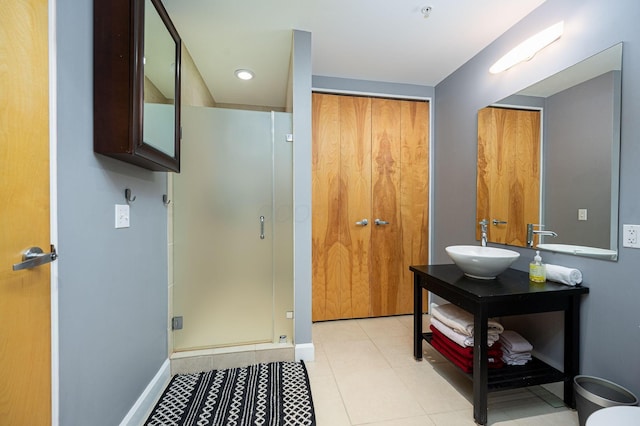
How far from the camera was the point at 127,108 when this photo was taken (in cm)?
109

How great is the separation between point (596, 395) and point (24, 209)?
2487 millimetres

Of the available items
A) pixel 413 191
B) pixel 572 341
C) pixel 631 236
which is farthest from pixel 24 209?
pixel 413 191

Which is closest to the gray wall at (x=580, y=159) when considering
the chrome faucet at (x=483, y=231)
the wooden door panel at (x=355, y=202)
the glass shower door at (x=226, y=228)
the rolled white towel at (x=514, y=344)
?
the chrome faucet at (x=483, y=231)

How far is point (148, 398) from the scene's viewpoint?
1.51 metres

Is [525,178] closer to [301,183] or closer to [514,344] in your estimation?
[514,344]

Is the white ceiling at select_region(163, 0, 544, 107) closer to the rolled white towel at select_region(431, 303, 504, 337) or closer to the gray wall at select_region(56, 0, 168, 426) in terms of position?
the gray wall at select_region(56, 0, 168, 426)

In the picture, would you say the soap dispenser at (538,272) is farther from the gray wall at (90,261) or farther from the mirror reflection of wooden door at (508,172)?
the gray wall at (90,261)

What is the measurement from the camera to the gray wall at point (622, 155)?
4.19ft

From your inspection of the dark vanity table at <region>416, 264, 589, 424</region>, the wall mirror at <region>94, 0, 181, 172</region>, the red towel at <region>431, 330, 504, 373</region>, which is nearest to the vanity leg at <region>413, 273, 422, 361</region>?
the red towel at <region>431, 330, 504, 373</region>

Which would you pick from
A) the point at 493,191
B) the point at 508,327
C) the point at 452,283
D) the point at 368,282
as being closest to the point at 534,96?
the point at 493,191

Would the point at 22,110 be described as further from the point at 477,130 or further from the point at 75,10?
the point at 477,130

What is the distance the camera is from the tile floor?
1.46m

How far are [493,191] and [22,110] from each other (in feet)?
8.76

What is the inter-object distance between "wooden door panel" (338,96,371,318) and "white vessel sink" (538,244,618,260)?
1484 millimetres
